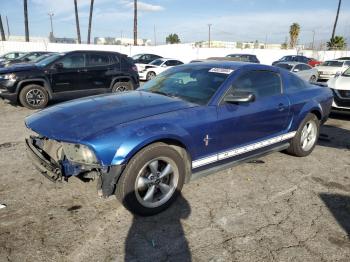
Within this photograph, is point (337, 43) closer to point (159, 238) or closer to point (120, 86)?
point (120, 86)

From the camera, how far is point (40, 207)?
11.8 feet

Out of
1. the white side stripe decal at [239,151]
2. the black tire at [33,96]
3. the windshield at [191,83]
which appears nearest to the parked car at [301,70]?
the black tire at [33,96]

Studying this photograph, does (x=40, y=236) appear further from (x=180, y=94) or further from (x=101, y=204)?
(x=180, y=94)

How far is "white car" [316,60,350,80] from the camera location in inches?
734

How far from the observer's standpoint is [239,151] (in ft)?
14.0

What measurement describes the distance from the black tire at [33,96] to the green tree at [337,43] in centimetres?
4654

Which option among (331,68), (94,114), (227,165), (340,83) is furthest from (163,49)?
(94,114)

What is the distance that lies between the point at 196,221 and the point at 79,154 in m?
1.37

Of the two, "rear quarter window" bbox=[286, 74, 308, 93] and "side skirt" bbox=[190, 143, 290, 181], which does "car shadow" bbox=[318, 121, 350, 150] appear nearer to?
"rear quarter window" bbox=[286, 74, 308, 93]

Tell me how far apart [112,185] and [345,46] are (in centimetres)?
5729

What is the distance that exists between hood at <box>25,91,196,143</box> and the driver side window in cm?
82

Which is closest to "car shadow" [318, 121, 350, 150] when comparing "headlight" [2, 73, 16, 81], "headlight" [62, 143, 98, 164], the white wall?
"headlight" [62, 143, 98, 164]

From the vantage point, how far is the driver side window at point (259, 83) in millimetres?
4251

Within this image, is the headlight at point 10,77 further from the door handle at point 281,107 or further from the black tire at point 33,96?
the door handle at point 281,107
